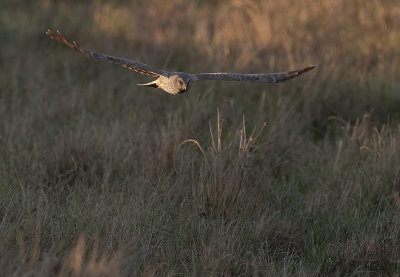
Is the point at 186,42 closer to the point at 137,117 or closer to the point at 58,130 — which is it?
the point at 137,117

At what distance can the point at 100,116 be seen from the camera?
212 inches

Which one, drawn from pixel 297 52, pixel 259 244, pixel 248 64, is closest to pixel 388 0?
pixel 297 52

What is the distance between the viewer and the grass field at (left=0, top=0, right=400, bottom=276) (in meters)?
3.26

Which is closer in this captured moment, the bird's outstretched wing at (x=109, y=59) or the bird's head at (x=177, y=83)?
the bird's outstretched wing at (x=109, y=59)

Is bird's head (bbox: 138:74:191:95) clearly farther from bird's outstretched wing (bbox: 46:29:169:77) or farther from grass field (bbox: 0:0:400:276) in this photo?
grass field (bbox: 0:0:400:276)

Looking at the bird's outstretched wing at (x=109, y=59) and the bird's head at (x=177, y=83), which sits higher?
the bird's outstretched wing at (x=109, y=59)

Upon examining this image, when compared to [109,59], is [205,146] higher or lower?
lower

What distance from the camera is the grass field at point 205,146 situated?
10.7 ft

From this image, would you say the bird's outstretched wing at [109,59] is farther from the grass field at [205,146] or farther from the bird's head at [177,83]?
the grass field at [205,146]

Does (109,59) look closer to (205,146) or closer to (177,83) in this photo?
(177,83)

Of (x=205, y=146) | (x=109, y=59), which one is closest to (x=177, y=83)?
(x=109, y=59)

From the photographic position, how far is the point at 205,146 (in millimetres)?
4766

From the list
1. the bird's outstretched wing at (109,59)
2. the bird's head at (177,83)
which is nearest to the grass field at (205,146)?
the bird's head at (177,83)

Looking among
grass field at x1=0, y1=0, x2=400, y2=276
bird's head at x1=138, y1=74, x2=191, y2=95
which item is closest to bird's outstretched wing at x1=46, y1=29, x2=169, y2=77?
bird's head at x1=138, y1=74, x2=191, y2=95
